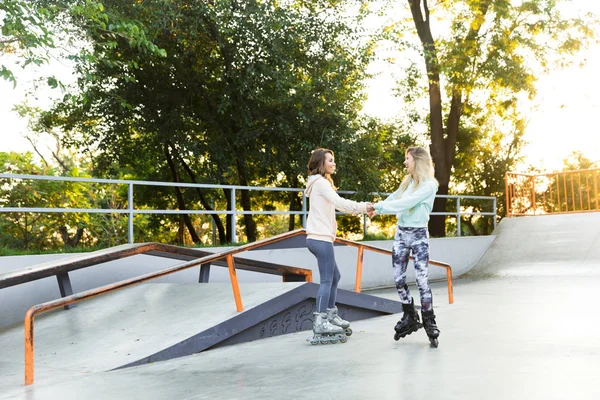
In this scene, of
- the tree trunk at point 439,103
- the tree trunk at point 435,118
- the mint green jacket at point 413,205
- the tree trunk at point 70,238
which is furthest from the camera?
the tree trunk at point 435,118

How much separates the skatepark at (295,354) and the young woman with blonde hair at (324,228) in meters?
0.20

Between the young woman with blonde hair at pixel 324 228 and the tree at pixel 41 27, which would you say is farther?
the tree at pixel 41 27

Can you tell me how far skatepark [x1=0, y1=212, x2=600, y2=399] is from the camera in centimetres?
497

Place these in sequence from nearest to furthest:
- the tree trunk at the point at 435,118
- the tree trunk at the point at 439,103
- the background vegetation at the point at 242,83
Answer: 1. the background vegetation at the point at 242,83
2. the tree trunk at the point at 439,103
3. the tree trunk at the point at 435,118

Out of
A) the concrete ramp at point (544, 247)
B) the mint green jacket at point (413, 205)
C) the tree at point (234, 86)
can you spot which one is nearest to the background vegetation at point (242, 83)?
the tree at point (234, 86)

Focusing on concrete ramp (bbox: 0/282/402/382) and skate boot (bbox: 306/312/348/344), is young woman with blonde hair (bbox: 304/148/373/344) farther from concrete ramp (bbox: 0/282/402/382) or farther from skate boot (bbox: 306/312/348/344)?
concrete ramp (bbox: 0/282/402/382)

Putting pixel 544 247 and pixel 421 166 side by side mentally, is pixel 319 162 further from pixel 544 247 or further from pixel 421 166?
pixel 544 247

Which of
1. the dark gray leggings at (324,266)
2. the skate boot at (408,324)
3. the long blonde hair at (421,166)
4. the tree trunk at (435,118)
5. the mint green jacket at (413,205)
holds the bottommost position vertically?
the skate boot at (408,324)

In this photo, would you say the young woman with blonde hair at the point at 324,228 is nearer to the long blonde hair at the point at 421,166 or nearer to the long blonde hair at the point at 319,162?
the long blonde hair at the point at 319,162

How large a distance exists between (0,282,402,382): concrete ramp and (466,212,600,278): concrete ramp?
934cm

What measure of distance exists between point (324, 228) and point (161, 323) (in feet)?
6.62

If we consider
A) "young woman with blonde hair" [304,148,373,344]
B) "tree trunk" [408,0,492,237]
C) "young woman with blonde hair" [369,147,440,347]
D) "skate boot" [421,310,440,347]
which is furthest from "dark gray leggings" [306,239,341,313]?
"tree trunk" [408,0,492,237]

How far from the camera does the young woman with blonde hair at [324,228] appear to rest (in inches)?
271

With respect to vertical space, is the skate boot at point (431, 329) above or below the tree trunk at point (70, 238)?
below
